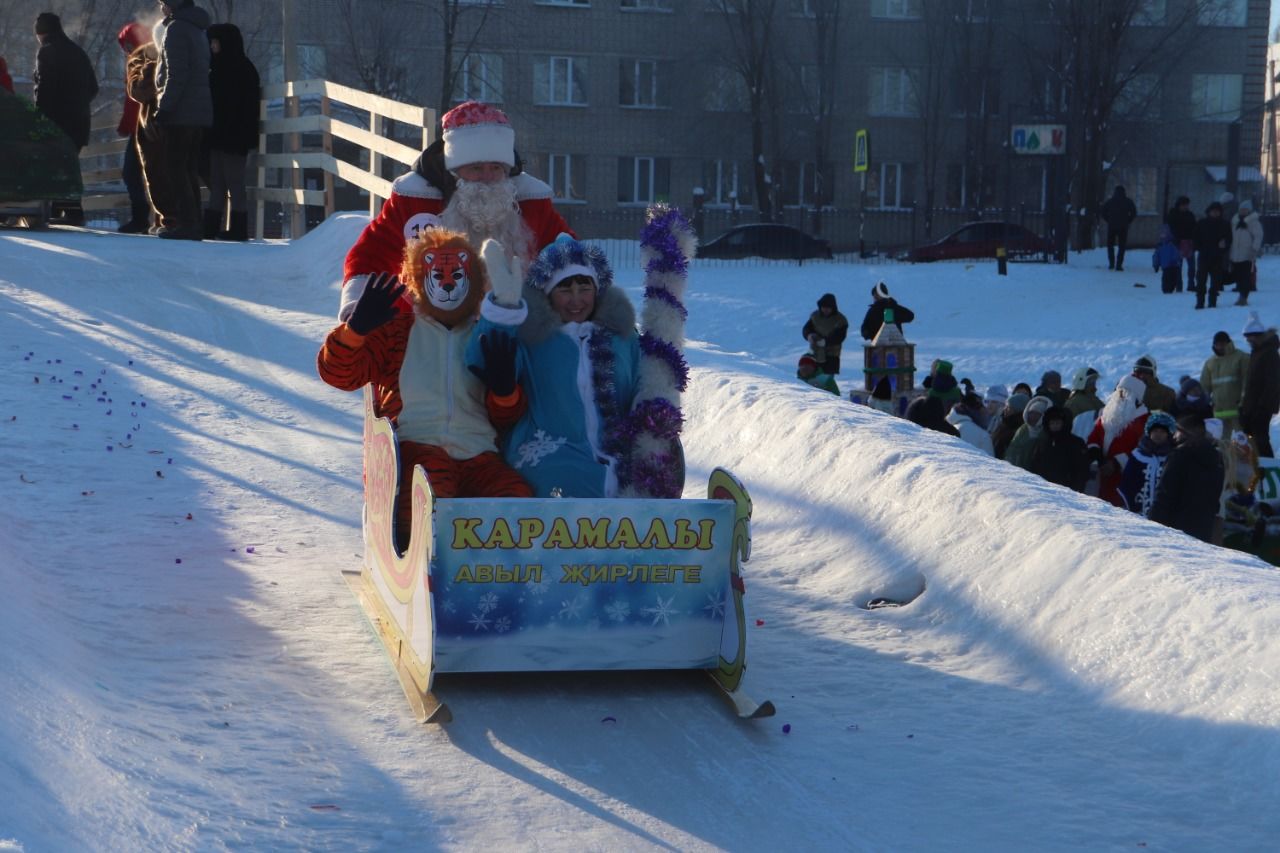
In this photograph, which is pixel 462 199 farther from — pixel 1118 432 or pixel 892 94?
pixel 892 94

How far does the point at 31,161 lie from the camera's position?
1627 cm

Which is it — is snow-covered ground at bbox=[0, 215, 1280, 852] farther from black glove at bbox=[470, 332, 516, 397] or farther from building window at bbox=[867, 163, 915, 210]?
building window at bbox=[867, 163, 915, 210]

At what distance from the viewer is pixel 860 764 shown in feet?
15.3

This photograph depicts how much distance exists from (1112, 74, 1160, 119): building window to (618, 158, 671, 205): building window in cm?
1136

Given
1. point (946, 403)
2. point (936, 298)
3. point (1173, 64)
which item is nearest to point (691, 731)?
point (946, 403)

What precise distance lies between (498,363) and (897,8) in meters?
39.8

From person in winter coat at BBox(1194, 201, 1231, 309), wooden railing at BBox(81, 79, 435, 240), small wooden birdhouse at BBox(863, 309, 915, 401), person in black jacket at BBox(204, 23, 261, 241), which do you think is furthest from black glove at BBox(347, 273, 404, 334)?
person in winter coat at BBox(1194, 201, 1231, 309)

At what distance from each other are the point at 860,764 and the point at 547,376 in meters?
1.73

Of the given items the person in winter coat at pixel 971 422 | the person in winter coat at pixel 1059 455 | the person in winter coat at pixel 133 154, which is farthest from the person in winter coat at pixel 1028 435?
the person in winter coat at pixel 133 154

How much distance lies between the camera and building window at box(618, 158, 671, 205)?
42875mm

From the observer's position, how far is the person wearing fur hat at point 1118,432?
10000 mm

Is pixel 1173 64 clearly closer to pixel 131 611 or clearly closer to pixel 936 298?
pixel 936 298

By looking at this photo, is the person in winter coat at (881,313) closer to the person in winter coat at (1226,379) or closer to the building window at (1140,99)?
the person in winter coat at (1226,379)

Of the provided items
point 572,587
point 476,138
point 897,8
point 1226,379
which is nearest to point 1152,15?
point 897,8
